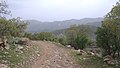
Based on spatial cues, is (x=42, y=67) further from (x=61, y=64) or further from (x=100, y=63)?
(x=100, y=63)

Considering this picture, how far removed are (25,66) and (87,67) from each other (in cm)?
499

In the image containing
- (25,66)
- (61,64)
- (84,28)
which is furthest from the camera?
(84,28)

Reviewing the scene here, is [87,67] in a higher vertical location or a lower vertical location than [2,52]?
lower

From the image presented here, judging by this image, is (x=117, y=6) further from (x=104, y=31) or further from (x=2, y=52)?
(x=2, y=52)

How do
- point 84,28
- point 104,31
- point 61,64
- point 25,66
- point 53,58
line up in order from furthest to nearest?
point 84,28 → point 104,31 → point 53,58 → point 61,64 → point 25,66

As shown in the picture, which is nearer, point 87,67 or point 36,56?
point 87,67

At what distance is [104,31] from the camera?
2470cm

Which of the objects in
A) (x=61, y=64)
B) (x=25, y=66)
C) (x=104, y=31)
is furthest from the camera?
(x=104, y=31)

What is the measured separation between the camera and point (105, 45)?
82.1 ft

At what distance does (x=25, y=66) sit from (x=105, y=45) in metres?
9.95

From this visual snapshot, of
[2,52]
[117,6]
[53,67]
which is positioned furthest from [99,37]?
[2,52]

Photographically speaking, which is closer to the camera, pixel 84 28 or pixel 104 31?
pixel 104 31

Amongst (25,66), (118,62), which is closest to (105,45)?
(118,62)

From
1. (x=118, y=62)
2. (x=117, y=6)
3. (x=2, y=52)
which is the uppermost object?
(x=117, y=6)
